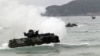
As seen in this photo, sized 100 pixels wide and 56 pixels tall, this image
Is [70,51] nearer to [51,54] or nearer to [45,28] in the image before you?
[51,54]

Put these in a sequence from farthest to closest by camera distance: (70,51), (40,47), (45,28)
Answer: (45,28) → (40,47) → (70,51)

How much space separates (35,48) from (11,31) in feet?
94.3

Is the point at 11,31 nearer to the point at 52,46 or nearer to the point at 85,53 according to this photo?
the point at 52,46

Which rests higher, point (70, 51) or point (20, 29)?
point (20, 29)

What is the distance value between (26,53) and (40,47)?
23.1ft

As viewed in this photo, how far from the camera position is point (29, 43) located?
210ft

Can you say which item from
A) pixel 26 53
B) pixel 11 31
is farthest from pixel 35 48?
pixel 11 31

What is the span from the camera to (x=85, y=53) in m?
54.9

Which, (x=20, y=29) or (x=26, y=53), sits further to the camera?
(x=20, y=29)

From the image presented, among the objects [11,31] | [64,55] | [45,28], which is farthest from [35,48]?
[11,31]

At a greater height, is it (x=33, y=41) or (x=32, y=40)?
(x=32, y=40)

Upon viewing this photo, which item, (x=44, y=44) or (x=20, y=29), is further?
(x=20, y=29)

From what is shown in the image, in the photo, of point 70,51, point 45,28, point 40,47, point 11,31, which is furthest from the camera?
point 11,31

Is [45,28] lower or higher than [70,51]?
higher
